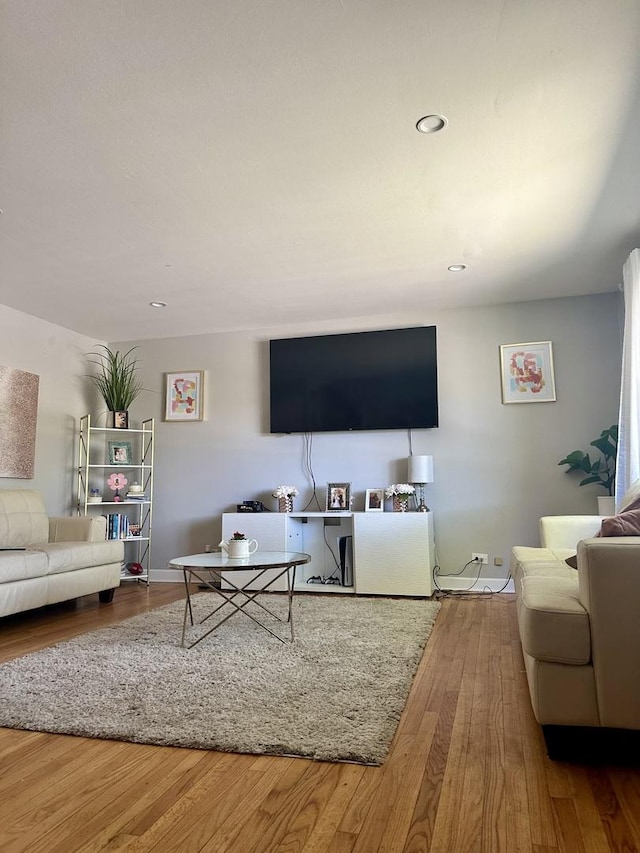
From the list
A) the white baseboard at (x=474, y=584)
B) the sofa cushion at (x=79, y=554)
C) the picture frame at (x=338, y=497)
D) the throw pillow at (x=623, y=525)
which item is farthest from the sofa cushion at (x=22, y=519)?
the throw pillow at (x=623, y=525)

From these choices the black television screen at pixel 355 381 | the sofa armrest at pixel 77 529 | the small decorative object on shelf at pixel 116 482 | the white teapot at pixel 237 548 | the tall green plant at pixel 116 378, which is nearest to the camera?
the white teapot at pixel 237 548

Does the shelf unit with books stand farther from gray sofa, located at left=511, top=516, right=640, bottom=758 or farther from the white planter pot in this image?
gray sofa, located at left=511, top=516, right=640, bottom=758

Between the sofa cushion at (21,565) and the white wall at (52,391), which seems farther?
the white wall at (52,391)

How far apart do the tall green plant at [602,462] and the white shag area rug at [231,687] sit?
5.93 feet

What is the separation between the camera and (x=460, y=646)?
292cm

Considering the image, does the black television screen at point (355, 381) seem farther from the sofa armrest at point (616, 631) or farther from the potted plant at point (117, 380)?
the sofa armrest at point (616, 631)

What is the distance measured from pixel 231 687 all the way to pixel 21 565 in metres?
1.89

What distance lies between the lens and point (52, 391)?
510cm

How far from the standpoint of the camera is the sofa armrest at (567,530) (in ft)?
11.6

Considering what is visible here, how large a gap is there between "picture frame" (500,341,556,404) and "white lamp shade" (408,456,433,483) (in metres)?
0.84

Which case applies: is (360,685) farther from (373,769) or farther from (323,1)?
(323,1)

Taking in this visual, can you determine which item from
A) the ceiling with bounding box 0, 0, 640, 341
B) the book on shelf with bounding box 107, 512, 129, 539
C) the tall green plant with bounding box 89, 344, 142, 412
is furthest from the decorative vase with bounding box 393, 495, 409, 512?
the tall green plant with bounding box 89, 344, 142, 412

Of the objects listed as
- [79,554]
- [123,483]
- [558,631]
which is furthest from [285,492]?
[558,631]

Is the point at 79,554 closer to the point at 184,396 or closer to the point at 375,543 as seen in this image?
the point at 184,396
